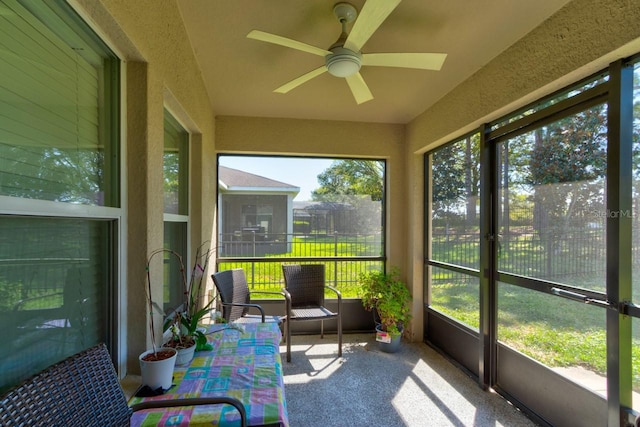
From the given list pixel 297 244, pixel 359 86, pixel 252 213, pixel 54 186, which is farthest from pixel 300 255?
pixel 54 186

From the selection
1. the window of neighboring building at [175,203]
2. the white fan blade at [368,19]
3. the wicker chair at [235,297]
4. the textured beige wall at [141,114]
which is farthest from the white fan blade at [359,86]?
the wicker chair at [235,297]

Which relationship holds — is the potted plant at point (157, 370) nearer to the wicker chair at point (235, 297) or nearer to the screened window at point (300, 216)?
the wicker chair at point (235, 297)

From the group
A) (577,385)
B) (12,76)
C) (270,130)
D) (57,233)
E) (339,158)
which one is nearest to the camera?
(12,76)

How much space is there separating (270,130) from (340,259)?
5.69ft

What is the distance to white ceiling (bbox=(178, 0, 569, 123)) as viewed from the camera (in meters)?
1.71

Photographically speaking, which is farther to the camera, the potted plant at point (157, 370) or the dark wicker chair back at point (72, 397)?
the potted plant at point (157, 370)

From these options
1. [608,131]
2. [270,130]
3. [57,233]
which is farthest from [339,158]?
[57,233]

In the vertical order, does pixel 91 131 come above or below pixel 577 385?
above

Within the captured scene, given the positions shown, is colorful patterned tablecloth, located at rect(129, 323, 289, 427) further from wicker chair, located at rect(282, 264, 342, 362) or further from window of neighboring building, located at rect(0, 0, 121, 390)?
wicker chair, located at rect(282, 264, 342, 362)

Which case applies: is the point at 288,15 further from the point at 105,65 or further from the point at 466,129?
the point at 466,129

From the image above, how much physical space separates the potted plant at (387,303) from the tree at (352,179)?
1.01m

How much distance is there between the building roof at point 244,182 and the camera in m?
3.55

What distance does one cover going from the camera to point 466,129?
2.66 meters

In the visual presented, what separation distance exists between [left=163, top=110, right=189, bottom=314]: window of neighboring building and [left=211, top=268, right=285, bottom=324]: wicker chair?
0.38 meters
